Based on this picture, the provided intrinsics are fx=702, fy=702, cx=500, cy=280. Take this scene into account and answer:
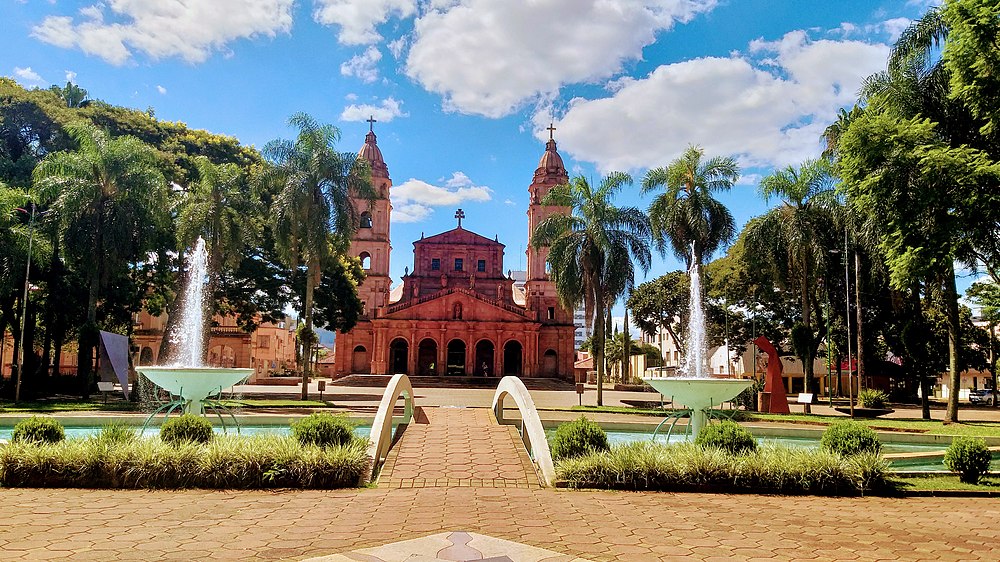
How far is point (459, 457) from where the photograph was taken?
927 centimetres

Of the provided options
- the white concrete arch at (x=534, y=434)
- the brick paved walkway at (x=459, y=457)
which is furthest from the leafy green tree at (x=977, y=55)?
the brick paved walkway at (x=459, y=457)

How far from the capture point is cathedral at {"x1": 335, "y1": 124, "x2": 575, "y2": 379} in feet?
177

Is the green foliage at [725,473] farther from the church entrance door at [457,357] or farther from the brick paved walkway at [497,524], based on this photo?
the church entrance door at [457,357]

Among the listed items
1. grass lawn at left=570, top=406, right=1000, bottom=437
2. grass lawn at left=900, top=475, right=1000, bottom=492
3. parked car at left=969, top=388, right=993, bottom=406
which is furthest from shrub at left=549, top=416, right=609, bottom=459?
parked car at left=969, top=388, right=993, bottom=406

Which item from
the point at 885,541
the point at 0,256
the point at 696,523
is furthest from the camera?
the point at 0,256

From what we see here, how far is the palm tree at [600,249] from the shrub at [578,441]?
56.5 ft

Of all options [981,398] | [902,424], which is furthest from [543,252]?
[902,424]

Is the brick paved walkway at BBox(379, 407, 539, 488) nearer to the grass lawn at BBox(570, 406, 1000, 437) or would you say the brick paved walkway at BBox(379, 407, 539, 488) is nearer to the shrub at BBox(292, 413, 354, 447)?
the shrub at BBox(292, 413, 354, 447)

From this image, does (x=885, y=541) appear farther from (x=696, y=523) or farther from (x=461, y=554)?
(x=461, y=554)

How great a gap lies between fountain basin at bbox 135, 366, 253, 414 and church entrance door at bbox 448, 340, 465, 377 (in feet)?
145

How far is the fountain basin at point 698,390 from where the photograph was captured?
34.8 ft

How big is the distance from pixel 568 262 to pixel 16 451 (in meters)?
20.3

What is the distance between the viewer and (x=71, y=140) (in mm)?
28281

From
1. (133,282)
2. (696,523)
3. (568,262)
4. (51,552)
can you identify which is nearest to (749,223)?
(568,262)
